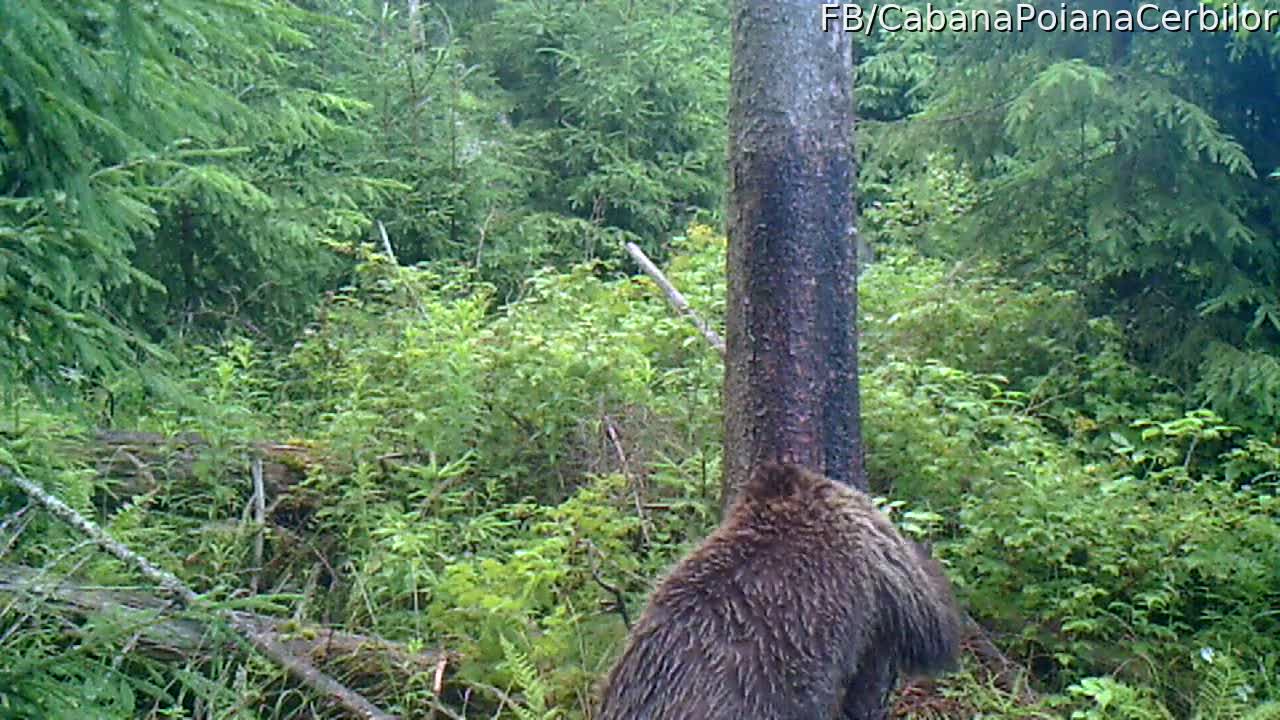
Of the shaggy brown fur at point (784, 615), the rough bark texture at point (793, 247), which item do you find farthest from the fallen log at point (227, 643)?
the rough bark texture at point (793, 247)

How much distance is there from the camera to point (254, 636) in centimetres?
528

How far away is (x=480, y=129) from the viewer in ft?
39.3

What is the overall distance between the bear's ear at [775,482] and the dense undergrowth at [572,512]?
48.2 inches

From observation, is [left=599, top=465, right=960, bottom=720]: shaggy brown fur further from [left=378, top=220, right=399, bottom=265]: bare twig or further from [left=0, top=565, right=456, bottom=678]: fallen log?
[left=378, top=220, right=399, bottom=265]: bare twig

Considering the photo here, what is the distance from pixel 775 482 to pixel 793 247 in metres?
1.27

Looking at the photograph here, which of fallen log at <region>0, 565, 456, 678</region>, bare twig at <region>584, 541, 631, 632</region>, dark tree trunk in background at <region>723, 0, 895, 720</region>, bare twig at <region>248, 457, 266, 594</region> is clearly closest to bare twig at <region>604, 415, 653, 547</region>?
bare twig at <region>584, 541, 631, 632</region>

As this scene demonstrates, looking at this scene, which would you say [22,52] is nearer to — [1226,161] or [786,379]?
[786,379]

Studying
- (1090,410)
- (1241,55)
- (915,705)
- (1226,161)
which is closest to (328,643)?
(915,705)

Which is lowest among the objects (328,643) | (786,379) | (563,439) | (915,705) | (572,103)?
(915,705)

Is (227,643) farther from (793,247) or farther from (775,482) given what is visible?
(793,247)

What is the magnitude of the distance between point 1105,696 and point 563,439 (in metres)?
3.18

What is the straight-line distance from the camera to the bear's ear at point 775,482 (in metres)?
4.55

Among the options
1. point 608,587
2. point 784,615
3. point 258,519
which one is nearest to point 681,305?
point 258,519

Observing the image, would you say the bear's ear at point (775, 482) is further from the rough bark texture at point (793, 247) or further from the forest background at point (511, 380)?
the forest background at point (511, 380)
